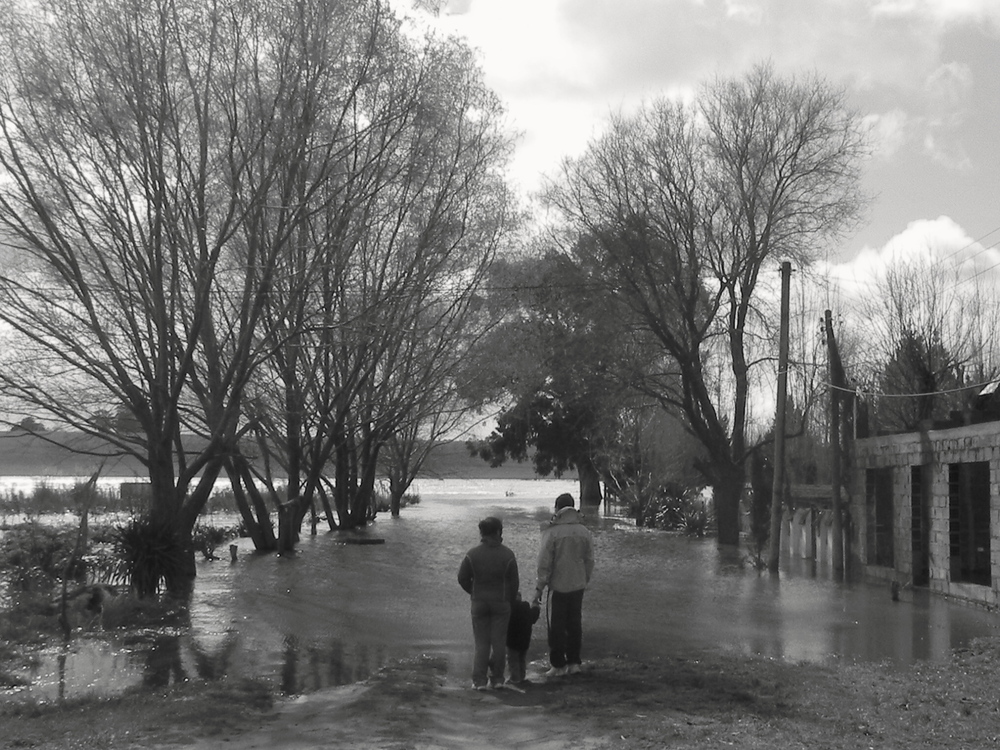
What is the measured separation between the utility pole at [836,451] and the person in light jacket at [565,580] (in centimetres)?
1331

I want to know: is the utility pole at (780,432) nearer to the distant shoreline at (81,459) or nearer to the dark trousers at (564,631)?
the distant shoreline at (81,459)

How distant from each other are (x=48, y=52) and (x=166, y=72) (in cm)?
192

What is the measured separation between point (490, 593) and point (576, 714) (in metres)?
1.87

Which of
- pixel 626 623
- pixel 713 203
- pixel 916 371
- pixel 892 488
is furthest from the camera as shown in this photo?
pixel 916 371

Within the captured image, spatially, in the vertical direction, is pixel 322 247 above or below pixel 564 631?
above

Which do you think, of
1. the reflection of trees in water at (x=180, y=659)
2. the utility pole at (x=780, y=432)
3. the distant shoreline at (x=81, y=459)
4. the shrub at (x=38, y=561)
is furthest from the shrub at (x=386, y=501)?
the reflection of trees in water at (x=180, y=659)

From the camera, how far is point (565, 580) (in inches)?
440

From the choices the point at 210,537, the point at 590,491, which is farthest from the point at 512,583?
the point at 590,491

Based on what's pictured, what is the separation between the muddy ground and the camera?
8.05m

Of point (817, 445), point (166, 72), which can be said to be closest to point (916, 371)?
point (817, 445)

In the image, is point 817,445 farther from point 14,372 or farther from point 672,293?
point 14,372

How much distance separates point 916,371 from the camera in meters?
40.3

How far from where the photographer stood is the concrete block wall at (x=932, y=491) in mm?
17719

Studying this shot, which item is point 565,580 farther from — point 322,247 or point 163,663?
point 322,247
